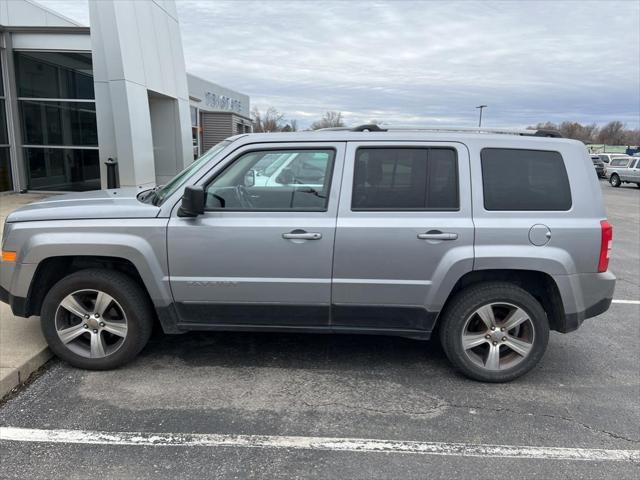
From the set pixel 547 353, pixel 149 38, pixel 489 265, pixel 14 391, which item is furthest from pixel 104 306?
pixel 149 38

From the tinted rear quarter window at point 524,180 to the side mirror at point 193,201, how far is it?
A: 2055 mm

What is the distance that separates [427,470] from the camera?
9.36 ft

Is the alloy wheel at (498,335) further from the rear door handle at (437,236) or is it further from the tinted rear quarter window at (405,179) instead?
the tinted rear quarter window at (405,179)

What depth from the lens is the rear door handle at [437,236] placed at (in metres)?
3.63

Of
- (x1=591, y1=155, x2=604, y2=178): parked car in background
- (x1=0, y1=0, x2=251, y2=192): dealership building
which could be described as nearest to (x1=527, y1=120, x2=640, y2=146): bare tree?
(x1=591, y1=155, x2=604, y2=178): parked car in background

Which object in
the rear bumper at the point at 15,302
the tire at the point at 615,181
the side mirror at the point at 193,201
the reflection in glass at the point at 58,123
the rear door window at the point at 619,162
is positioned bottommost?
the tire at the point at 615,181

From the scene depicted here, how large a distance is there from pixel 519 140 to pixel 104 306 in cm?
339

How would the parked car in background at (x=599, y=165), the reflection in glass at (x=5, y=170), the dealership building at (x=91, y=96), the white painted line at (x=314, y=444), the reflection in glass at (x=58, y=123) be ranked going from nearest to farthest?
the white painted line at (x=314, y=444) → the dealership building at (x=91, y=96) → the reflection in glass at (x=5, y=170) → the reflection in glass at (x=58, y=123) → the parked car in background at (x=599, y=165)

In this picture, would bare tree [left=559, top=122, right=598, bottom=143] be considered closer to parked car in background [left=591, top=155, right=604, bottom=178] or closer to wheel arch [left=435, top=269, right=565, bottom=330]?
parked car in background [left=591, top=155, right=604, bottom=178]

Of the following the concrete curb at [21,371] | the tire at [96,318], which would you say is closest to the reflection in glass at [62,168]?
the concrete curb at [21,371]

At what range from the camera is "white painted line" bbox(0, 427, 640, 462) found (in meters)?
3.03

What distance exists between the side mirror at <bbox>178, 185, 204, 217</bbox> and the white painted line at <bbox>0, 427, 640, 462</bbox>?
1487 mm

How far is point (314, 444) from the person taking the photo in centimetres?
308

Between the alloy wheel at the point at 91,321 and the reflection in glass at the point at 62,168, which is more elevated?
the reflection in glass at the point at 62,168
